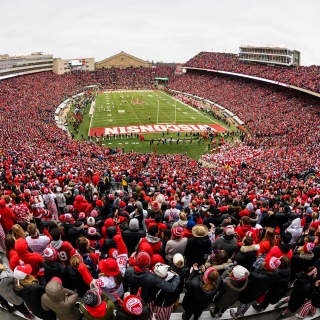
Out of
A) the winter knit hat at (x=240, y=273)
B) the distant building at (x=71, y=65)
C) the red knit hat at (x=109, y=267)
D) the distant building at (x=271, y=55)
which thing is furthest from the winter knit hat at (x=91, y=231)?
the distant building at (x=71, y=65)

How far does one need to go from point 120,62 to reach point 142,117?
54744mm

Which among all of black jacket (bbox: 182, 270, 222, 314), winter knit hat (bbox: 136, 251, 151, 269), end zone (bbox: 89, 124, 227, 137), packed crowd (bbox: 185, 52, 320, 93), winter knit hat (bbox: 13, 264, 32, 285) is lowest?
black jacket (bbox: 182, 270, 222, 314)

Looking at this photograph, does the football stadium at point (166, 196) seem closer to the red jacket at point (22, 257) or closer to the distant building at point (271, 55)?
the red jacket at point (22, 257)

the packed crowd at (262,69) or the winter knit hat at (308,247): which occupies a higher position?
the packed crowd at (262,69)

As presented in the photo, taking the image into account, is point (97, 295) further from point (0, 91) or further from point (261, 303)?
point (0, 91)

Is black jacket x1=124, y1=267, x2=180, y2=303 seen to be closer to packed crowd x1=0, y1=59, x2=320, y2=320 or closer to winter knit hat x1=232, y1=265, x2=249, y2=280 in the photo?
packed crowd x1=0, y1=59, x2=320, y2=320

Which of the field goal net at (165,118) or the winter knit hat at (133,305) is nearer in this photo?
the winter knit hat at (133,305)

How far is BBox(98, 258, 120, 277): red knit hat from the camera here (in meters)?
4.73

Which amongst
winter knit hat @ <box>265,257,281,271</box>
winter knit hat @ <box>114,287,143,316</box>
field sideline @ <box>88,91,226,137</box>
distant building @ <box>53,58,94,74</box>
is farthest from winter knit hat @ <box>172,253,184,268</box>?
distant building @ <box>53,58,94,74</box>

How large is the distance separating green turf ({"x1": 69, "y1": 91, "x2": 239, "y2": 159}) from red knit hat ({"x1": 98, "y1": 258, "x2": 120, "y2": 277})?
26790mm

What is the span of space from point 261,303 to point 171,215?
9.62 ft

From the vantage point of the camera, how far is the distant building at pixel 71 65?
270 ft

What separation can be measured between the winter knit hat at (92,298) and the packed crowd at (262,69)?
41798 millimetres

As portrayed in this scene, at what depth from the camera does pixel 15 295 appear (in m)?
4.84
